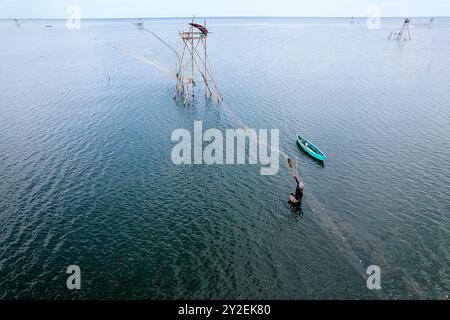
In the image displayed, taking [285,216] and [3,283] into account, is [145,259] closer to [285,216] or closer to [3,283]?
[3,283]

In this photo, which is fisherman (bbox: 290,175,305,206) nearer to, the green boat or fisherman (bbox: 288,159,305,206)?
fisherman (bbox: 288,159,305,206)

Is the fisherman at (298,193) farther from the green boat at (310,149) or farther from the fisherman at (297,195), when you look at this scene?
the green boat at (310,149)

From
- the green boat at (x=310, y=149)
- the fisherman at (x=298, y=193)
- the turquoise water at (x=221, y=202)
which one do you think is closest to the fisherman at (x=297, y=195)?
the fisherman at (x=298, y=193)

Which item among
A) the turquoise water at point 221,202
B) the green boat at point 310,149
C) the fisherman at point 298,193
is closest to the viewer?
the turquoise water at point 221,202

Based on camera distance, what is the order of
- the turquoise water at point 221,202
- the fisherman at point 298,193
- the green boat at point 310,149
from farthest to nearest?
the green boat at point 310,149 < the fisherman at point 298,193 < the turquoise water at point 221,202

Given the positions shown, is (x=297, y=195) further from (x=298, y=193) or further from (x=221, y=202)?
(x=221, y=202)

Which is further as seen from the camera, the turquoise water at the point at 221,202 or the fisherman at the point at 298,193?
the fisherman at the point at 298,193

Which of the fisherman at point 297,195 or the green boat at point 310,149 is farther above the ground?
the green boat at point 310,149
